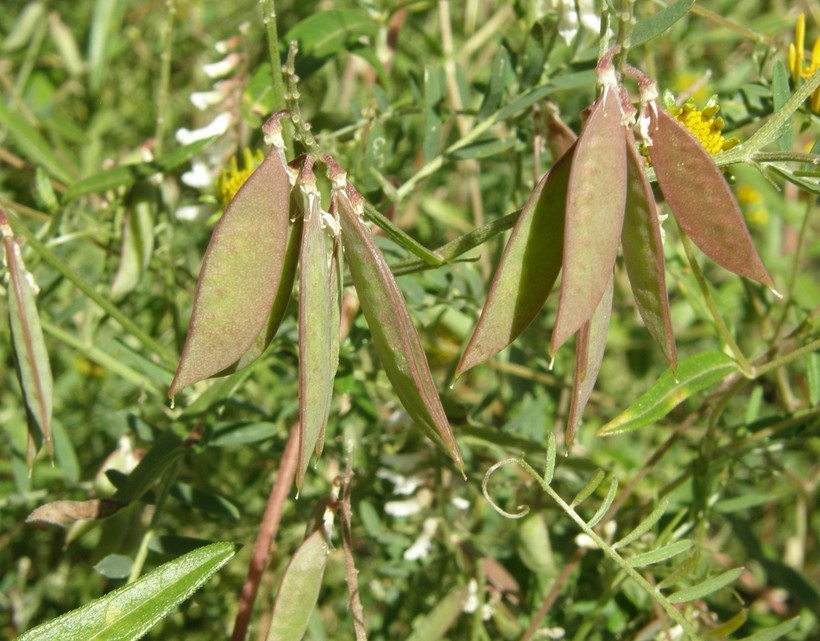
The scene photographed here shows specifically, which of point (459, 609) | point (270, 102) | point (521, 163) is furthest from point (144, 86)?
point (459, 609)

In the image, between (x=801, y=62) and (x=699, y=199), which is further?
(x=801, y=62)

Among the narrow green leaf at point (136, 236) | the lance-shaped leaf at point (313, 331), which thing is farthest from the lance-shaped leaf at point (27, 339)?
the lance-shaped leaf at point (313, 331)

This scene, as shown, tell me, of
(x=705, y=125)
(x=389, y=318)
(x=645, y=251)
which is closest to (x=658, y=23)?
(x=705, y=125)

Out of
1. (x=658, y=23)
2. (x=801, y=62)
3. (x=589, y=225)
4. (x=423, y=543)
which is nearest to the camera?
(x=589, y=225)

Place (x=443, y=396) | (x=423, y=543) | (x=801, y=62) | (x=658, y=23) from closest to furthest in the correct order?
(x=658, y=23)
(x=801, y=62)
(x=443, y=396)
(x=423, y=543)

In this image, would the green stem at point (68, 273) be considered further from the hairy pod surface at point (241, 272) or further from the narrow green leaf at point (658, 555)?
the narrow green leaf at point (658, 555)

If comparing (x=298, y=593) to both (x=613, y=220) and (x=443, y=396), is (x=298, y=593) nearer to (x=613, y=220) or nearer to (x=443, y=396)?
(x=443, y=396)
